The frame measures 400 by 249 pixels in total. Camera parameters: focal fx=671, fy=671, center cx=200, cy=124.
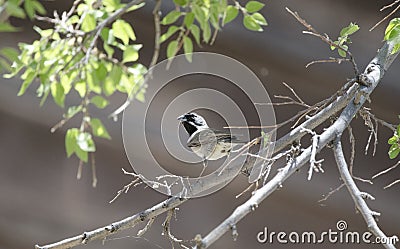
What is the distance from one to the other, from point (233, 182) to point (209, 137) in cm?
170

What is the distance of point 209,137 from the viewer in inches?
104

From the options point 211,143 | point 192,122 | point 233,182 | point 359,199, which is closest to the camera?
point 359,199

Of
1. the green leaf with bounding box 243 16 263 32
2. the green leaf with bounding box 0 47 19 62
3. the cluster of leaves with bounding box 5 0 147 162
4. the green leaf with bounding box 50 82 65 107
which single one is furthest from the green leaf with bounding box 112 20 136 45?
the green leaf with bounding box 0 47 19 62

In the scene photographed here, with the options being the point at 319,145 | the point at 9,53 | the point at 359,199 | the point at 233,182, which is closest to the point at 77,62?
the point at 9,53

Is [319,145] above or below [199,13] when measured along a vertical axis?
below

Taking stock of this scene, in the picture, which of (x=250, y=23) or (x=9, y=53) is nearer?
(x=9, y=53)

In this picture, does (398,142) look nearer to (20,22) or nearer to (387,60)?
(387,60)

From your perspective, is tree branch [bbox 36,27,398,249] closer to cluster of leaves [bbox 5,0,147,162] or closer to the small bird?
cluster of leaves [bbox 5,0,147,162]

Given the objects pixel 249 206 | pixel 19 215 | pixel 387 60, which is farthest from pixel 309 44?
pixel 249 206

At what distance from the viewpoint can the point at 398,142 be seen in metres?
1.98

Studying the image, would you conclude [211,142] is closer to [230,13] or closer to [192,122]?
[192,122]

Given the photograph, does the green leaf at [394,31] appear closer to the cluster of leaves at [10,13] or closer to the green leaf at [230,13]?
the green leaf at [230,13]

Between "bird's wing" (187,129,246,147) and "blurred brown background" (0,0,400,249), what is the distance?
4.87 feet

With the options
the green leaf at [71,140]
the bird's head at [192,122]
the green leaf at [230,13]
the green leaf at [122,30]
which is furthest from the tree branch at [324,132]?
the bird's head at [192,122]
